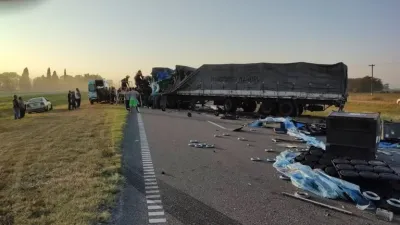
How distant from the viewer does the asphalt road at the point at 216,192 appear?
17.6ft

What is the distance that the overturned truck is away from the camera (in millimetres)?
22062

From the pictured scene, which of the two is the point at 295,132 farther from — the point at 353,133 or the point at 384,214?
the point at 384,214

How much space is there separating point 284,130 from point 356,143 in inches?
252

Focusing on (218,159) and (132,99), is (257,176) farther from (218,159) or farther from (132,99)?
(132,99)

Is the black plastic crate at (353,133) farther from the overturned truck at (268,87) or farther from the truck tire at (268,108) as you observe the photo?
the truck tire at (268,108)

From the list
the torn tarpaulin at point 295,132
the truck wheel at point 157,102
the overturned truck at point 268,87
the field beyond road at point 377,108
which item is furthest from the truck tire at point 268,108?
the truck wheel at point 157,102

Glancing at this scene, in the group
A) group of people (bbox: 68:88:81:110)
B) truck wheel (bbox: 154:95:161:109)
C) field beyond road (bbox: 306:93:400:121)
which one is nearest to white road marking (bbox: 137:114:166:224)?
field beyond road (bbox: 306:93:400:121)

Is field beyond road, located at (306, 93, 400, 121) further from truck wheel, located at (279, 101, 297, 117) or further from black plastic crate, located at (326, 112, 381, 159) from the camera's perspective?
black plastic crate, located at (326, 112, 381, 159)

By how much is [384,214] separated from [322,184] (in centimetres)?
129

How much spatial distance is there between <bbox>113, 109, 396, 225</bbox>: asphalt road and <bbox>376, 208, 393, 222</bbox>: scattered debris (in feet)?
0.34

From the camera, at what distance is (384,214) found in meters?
5.47

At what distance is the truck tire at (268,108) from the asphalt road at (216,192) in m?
12.6

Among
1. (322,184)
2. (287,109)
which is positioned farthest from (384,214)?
(287,109)

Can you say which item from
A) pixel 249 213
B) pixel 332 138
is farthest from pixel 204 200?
pixel 332 138
